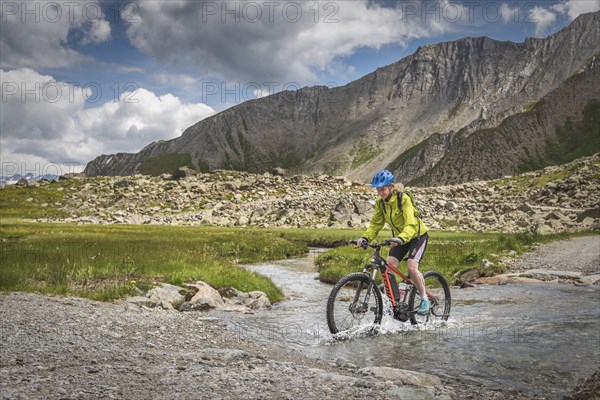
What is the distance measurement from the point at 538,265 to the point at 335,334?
21.0 meters

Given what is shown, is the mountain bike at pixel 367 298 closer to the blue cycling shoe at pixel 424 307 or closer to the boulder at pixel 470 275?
the blue cycling shoe at pixel 424 307

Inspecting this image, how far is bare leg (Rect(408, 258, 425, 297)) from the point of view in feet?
39.8

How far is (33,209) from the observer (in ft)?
321

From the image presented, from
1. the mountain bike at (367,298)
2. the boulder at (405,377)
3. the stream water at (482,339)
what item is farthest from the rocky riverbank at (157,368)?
the mountain bike at (367,298)

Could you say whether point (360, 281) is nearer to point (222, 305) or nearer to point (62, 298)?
point (222, 305)

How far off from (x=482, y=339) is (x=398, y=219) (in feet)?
12.1

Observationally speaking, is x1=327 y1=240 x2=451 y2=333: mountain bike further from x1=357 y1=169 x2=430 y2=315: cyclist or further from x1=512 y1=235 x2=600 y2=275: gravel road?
x1=512 y1=235 x2=600 y2=275: gravel road

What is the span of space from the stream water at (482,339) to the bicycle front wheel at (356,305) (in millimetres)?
368

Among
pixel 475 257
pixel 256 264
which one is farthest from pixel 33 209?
pixel 475 257

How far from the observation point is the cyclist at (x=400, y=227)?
1141cm

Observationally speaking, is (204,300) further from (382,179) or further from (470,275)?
(470,275)

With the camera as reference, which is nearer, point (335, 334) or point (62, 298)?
point (335, 334)

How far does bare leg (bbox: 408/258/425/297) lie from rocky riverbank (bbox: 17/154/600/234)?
46.4 meters

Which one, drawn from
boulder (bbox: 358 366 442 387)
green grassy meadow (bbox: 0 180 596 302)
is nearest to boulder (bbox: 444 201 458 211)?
green grassy meadow (bbox: 0 180 596 302)
